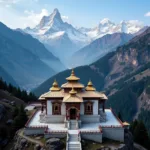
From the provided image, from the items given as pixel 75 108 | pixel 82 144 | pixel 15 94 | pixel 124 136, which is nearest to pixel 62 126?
pixel 75 108

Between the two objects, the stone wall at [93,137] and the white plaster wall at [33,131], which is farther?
the white plaster wall at [33,131]

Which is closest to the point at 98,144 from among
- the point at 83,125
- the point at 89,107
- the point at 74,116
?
the point at 83,125

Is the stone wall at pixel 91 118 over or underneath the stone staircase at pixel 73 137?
over

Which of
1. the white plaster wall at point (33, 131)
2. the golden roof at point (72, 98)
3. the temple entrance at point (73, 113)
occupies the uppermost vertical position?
the golden roof at point (72, 98)

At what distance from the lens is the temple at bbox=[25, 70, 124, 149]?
186ft

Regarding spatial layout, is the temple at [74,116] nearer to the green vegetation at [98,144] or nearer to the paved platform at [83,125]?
the paved platform at [83,125]

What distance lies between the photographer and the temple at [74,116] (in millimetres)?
56594

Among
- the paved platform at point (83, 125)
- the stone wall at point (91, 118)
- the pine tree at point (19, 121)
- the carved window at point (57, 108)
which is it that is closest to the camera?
the paved platform at point (83, 125)

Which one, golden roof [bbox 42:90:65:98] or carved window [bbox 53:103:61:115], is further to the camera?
carved window [bbox 53:103:61:115]

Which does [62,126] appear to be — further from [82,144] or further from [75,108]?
[82,144]

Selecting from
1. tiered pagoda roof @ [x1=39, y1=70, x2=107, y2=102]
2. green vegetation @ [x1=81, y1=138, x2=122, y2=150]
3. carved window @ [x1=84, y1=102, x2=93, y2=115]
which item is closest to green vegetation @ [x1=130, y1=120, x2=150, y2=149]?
tiered pagoda roof @ [x1=39, y1=70, x2=107, y2=102]

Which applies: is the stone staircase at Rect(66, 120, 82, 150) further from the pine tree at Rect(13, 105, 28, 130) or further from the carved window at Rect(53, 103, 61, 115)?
the pine tree at Rect(13, 105, 28, 130)

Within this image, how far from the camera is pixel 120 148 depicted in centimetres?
5259

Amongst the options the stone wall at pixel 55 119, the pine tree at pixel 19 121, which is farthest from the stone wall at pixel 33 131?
the pine tree at pixel 19 121
